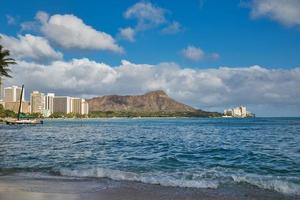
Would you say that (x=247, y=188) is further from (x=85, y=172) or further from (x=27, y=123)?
(x=27, y=123)

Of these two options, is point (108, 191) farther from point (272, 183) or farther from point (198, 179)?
point (272, 183)

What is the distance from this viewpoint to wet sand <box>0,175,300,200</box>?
12852 millimetres

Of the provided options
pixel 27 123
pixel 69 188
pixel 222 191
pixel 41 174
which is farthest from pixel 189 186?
pixel 27 123

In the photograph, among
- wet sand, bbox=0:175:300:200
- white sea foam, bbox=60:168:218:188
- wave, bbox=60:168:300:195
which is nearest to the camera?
wet sand, bbox=0:175:300:200

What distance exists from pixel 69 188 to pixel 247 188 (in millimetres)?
6431

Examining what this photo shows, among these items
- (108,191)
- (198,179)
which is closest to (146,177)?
(198,179)

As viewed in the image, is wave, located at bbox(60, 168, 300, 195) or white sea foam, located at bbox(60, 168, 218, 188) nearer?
wave, located at bbox(60, 168, 300, 195)

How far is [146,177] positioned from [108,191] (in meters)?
4.10

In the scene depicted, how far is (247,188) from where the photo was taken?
617 inches

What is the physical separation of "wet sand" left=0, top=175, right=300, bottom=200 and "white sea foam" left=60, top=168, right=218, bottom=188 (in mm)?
740

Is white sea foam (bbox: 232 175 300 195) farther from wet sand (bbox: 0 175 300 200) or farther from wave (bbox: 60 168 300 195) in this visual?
wet sand (bbox: 0 175 300 200)

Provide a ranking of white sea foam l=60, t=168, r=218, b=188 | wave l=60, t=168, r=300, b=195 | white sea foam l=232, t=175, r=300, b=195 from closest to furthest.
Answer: white sea foam l=232, t=175, r=300, b=195
wave l=60, t=168, r=300, b=195
white sea foam l=60, t=168, r=218, b=188

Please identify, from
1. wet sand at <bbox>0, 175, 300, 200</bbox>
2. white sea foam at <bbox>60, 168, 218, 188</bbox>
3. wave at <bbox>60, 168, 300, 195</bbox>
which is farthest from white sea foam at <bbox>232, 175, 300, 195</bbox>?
white sea foam at <bbox>60, 168, 218, 188</bbox>

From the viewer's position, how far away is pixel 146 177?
18078mm
